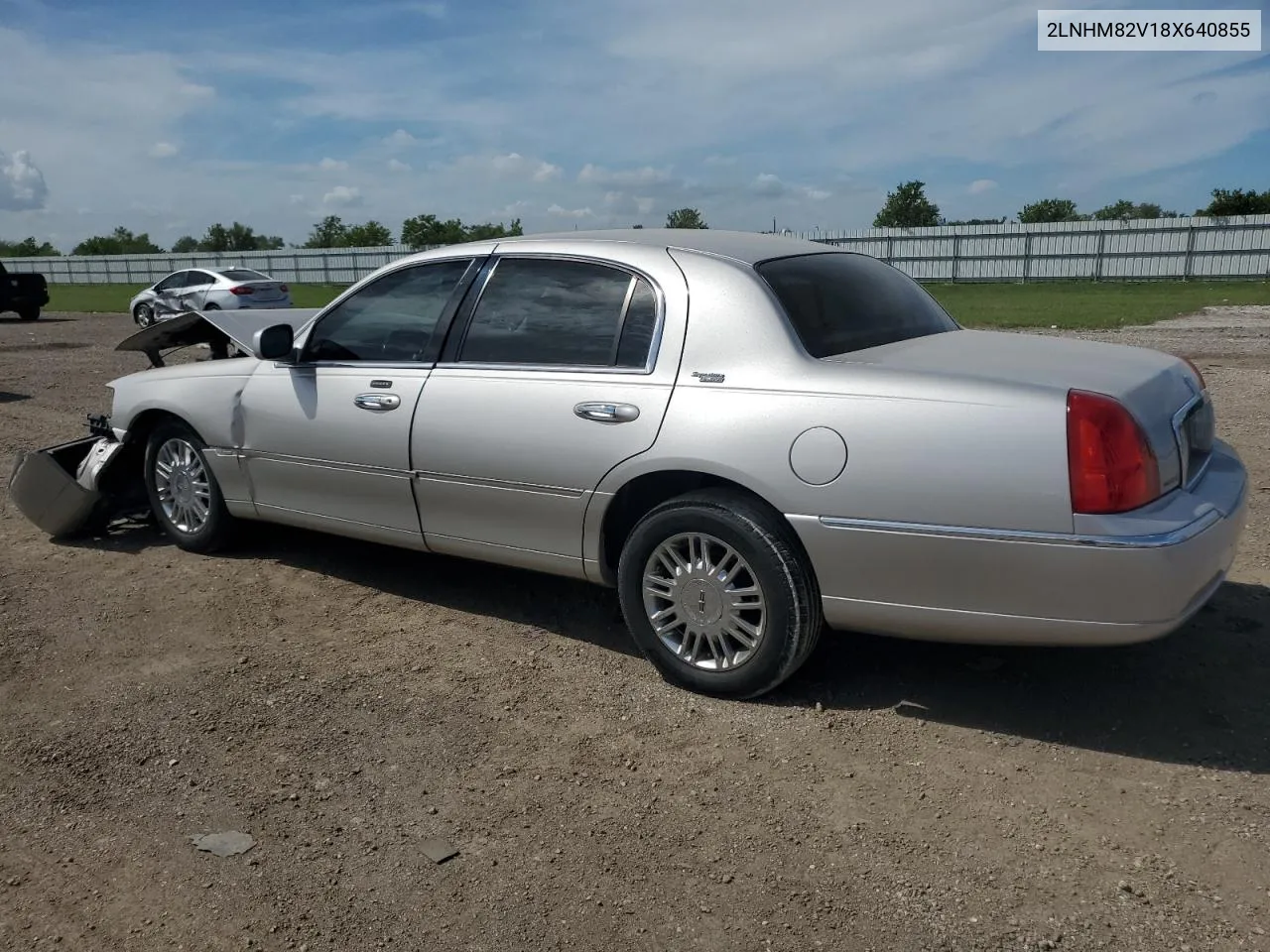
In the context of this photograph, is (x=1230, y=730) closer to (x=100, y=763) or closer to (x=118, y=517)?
(x=100, y=763)

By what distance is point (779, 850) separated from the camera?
2949 mm

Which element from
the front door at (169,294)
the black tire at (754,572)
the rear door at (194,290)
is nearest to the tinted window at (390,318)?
the black tire at (754,572)

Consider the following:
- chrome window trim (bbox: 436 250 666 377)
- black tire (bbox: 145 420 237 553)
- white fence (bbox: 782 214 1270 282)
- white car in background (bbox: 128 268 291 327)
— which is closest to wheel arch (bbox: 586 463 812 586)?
chrome window trim (bbox: 436 250 666 377)

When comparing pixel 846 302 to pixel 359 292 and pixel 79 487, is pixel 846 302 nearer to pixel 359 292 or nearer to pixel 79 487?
pixel 359 292

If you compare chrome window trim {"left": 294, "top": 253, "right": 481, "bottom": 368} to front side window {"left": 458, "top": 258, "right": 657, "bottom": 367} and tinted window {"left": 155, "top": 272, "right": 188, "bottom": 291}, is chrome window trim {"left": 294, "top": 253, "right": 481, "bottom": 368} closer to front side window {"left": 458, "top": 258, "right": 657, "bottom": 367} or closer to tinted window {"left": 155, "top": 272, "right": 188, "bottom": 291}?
front side window {"left": 458, "top": 258, "right": 657, "bottom": 367}

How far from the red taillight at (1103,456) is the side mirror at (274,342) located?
3.51 meters

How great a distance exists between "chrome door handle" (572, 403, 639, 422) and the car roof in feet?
2.30

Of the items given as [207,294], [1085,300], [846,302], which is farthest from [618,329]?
[1085,300]

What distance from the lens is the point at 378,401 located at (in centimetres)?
465

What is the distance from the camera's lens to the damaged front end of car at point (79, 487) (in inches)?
237

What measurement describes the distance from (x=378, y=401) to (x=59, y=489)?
260 centimetres

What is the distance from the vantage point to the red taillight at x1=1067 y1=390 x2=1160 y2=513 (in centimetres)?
311

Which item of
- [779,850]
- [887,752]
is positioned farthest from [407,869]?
[887,752]

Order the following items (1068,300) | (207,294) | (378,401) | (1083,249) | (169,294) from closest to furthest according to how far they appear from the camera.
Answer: (378,401)
(207,294)
(169,294)
(1068,300)
(1083,249)
